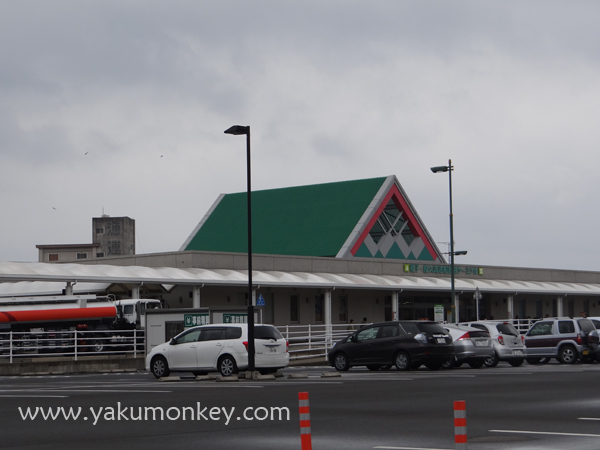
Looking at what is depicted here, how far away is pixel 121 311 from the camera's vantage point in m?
40.9

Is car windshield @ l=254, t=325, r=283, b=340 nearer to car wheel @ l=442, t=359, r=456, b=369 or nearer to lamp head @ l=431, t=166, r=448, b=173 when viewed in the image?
car wheel @ l=442, t=359, r=456, b=369

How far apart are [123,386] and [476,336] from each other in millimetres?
11625

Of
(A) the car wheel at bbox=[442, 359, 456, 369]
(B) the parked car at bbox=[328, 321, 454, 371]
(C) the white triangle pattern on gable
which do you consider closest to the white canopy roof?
Result: (C) the white triangle pattern on gable

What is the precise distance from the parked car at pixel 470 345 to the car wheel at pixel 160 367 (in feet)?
27.9

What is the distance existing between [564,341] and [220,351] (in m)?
12.7

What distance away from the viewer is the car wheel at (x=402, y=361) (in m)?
26.9

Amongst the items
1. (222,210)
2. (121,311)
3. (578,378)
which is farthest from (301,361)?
(222,210)

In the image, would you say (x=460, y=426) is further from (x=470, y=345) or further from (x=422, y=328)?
(x=470, y=345)

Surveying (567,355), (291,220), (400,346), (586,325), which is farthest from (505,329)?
(291,220)

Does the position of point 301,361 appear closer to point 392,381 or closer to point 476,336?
point 476,336

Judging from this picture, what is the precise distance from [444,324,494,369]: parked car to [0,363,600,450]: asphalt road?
6.26 metres

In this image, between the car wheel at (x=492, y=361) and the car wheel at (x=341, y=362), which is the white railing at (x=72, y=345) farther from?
the car wheel at (x=492, y=361)

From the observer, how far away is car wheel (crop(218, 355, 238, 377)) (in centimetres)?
2577

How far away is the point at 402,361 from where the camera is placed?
1068 inches
